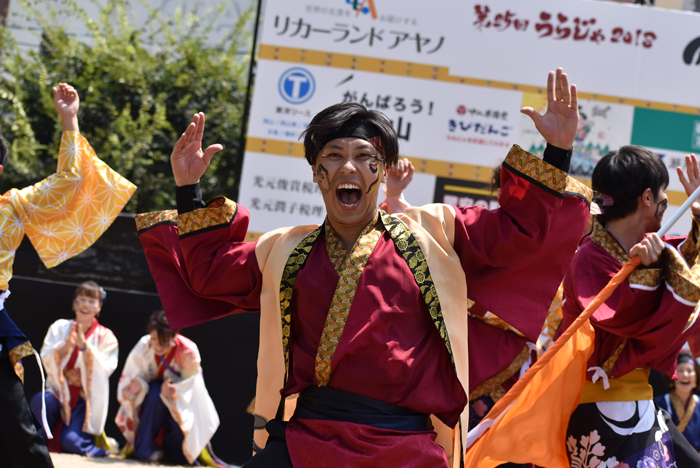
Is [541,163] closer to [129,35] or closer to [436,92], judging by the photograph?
[436,92]

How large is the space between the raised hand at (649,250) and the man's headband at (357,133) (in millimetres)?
982

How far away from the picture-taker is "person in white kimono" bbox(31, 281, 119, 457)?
507 centimetres

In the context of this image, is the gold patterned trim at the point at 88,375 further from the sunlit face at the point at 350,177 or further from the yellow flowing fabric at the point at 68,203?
the sunlit face at the point at 350,177

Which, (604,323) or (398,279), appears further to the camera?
(604,323)

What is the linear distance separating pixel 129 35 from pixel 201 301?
19.0ft

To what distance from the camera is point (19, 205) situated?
10.6 feet

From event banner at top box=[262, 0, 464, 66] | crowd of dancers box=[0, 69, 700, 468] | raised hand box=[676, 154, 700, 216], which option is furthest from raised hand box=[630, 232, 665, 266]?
event banner at top box=[262, 0, 464, 66]

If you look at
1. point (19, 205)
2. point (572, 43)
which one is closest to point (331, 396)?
point (19, 205)

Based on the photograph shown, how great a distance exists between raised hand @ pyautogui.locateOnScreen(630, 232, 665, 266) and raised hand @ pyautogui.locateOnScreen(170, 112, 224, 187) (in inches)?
56.4

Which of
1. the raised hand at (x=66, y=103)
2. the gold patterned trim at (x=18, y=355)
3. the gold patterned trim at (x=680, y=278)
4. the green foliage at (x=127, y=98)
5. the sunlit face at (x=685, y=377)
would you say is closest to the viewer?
the gold patterned trim at (x=680, y=278)

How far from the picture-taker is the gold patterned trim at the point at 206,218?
2.10 meters

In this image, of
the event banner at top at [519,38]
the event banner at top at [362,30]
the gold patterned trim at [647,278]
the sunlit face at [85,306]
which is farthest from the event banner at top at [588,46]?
the sunlit face at [85,306]

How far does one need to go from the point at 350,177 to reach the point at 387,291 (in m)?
0.35

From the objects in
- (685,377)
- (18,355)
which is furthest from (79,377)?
(685,377)
